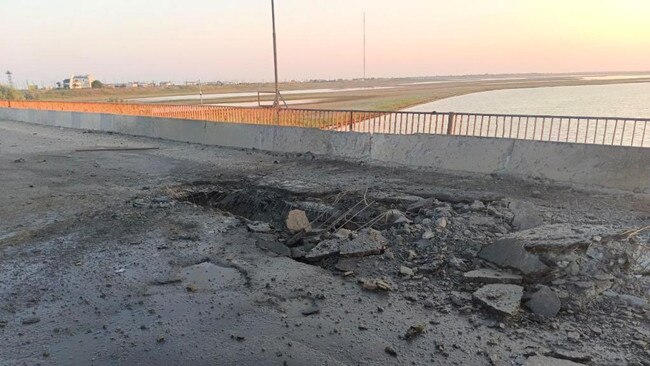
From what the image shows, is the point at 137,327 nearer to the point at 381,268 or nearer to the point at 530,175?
the point at 381,268

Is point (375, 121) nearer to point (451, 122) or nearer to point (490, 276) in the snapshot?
point (451, 122)

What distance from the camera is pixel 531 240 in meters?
5.44

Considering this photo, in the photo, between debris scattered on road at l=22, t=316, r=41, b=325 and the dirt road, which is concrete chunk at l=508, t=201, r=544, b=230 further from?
debris scattered on road at l=22, t=316, r=41, b=325

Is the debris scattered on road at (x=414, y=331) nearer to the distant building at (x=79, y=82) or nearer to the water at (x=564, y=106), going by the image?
the water at (x=564, y=106)

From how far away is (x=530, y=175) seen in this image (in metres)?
9.27

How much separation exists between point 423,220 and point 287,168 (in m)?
5.46

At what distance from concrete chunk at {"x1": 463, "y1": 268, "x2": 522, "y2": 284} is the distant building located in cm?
13384

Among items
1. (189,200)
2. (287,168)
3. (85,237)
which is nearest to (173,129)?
(287,168)

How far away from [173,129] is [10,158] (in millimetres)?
5591

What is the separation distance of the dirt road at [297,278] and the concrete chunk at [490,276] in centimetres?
13

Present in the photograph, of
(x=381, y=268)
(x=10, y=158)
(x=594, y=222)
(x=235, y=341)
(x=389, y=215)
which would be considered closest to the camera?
(x=235, y=341)

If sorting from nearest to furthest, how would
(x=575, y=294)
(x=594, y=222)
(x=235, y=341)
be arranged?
(x=235, y=341) < (x=575, y=294) < (x=594, y=222)

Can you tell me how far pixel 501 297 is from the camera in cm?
451

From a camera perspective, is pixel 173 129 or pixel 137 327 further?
pixel 173 129
